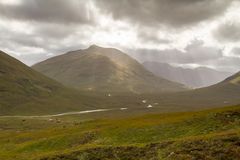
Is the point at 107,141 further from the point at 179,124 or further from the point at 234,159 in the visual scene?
the point at 234,159

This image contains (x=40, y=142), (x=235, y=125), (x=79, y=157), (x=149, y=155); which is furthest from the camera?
(x=40, y=142)

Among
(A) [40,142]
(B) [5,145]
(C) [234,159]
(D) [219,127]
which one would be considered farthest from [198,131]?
(B) [5,145]

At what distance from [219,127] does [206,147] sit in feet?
38.2

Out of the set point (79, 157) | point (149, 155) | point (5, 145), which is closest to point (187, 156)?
point (149, 155)

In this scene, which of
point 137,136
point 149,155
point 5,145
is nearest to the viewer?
point 149,155

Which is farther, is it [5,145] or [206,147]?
[5,145]

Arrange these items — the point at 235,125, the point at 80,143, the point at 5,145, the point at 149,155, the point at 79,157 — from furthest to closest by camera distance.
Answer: the point at 5,145 → the point at 80,143 → the point at 235,125 → the point at 79,157 → the point at 149,155

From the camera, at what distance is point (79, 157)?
119ft

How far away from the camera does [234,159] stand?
27.7 meters

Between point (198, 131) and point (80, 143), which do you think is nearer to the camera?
point (198, 131)

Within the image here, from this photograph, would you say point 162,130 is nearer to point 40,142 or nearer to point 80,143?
point 80,143

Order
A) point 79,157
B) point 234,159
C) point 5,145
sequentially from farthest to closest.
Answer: point 5,145
point 79,157
point 234,159

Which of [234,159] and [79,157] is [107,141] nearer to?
[79,157]

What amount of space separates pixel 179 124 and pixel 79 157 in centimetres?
1730
